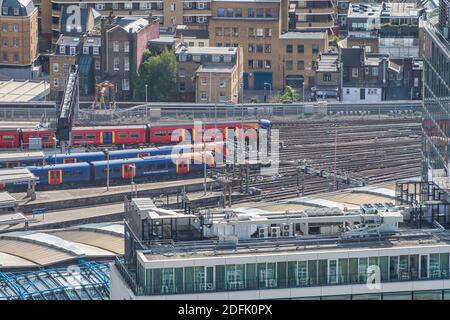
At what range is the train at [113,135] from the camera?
7244 centimetres

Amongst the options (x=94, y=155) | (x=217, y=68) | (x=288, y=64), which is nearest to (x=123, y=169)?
(x=94, y=155)

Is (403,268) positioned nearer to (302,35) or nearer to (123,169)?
(123,169)

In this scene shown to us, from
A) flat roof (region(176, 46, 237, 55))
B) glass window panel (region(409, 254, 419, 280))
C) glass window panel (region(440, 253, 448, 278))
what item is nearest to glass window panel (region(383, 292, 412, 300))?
glass window panel (region(409, 254, 419, 280))

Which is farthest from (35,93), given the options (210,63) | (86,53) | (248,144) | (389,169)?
(389,169)

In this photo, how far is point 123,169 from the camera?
6606 cm

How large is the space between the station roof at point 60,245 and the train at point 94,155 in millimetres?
21131

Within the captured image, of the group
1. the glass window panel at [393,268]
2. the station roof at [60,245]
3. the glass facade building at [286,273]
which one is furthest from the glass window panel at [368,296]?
the station roof at [60,245]

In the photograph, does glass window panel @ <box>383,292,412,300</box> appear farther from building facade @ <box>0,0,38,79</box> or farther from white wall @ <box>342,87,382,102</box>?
building facade @ <box>0,0,38,79</box>

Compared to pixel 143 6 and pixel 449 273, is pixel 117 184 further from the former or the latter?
pixel 449 273

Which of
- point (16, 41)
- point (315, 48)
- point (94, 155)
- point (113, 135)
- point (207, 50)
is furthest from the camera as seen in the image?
point (16, 41)

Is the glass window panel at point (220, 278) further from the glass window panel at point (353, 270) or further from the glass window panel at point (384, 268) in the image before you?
the glass window panel at point (384, 268)

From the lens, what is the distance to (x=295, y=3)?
97.3 m

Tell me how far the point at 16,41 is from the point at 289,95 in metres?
18.4

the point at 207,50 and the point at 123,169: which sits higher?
the point at 207,50
